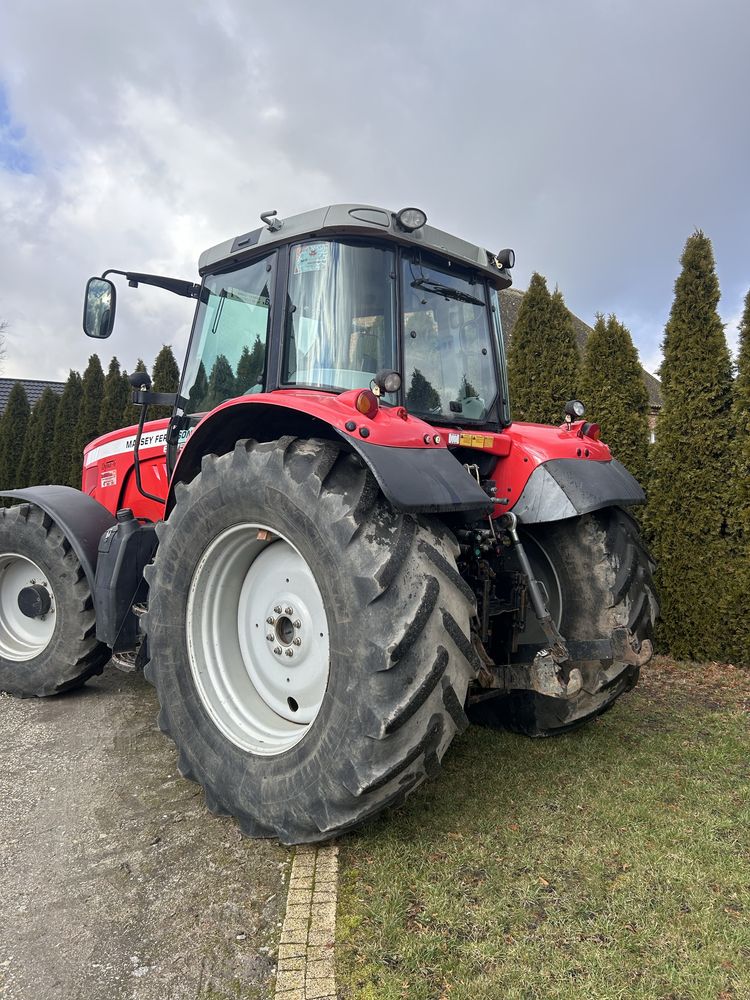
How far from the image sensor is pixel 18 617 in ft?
14.1

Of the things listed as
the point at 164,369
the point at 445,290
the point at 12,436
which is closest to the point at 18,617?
the point at 445,290

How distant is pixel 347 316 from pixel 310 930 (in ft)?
6.88

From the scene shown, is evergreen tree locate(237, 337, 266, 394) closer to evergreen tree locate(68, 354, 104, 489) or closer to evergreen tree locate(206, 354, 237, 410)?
evergreen tree locate(206, 354, 237, 410)

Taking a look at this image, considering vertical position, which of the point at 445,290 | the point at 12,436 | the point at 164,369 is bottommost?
the point at 445,290

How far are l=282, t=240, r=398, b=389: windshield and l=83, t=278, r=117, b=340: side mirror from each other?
1.26 metres

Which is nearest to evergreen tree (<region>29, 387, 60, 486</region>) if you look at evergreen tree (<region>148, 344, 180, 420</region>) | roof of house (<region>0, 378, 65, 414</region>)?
evergreen tree (<region>148, 344, 180, 420</region>)

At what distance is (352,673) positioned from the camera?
2074 millimetres

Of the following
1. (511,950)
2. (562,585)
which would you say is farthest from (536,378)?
(511,950)

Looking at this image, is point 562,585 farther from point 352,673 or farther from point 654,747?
point 352,673

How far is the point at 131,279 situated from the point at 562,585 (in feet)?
8.87

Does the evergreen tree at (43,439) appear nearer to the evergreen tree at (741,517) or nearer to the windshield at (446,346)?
the evergreen tree at (741,517)

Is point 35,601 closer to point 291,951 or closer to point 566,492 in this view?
point 291,951

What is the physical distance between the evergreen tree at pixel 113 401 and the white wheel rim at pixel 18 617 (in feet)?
31.1

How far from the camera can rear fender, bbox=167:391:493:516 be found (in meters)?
2.07
